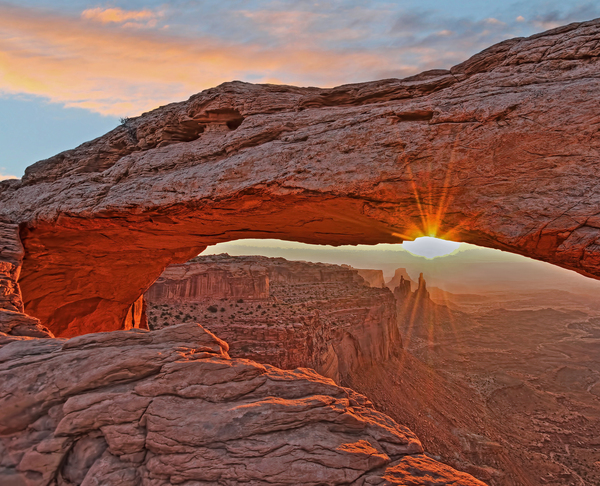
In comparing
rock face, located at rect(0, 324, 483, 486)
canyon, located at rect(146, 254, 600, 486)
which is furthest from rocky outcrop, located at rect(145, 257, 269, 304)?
rock face, located at rect(0, 324, 483, 486)

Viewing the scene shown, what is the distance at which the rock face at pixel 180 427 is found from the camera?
12.3 ft

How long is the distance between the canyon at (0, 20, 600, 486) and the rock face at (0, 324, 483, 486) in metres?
0.02

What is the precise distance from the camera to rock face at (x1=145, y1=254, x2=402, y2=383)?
18.9 m

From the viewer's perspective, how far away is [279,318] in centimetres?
2036

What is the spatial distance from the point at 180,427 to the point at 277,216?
5.25m

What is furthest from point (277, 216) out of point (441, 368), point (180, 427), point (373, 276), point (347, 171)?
point (373, 276)

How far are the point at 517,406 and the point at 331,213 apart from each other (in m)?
24.7

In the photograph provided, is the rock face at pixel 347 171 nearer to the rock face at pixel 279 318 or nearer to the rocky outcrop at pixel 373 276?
the rock face at pixel 279 318

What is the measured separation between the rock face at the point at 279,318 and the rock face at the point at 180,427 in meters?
14.1

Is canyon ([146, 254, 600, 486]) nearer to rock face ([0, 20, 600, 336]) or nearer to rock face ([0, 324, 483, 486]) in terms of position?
rock face ([0, 20, 600, 336])

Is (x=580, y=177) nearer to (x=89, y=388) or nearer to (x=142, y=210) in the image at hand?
(x=89, y=388)

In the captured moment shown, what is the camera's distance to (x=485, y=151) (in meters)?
5.32

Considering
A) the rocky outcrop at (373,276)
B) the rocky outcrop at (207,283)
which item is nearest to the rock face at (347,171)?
the rocky outcrop at (207,283)

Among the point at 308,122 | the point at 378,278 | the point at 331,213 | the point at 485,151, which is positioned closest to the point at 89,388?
the point at 331,213
